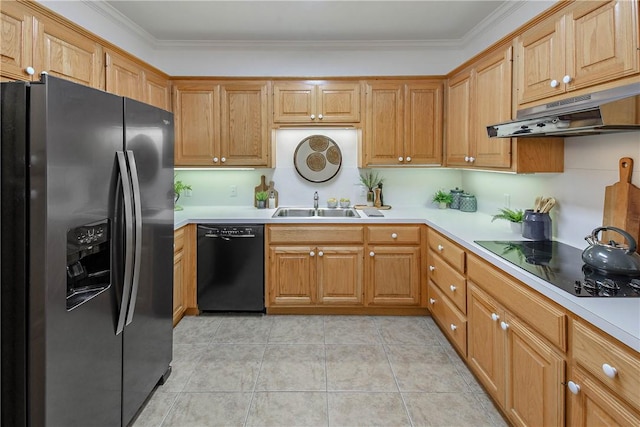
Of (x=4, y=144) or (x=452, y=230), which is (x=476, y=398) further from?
(x=4, y=144)

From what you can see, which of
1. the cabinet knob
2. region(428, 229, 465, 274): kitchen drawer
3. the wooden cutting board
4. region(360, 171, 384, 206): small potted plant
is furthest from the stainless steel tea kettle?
region(360, 171, 384, 206): small potted plant

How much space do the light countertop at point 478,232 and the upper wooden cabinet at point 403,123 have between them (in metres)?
0.54

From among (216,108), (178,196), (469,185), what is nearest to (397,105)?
(469,185)

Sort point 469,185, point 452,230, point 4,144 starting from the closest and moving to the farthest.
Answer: point 4,144
point 452,230
point 469,185

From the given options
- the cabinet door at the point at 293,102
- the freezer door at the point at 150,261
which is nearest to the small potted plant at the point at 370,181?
the cabinet door at the point at 293,102

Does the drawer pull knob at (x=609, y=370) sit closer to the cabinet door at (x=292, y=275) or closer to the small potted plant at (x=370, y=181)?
the cabinet door at (x=292, y=275)

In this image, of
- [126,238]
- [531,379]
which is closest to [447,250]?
[531,379]

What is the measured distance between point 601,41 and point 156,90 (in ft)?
10.4

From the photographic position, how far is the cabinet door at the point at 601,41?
1503mm

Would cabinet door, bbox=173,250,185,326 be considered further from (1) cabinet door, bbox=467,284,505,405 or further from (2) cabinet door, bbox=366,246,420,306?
(1) cabinet door, bbox=467,284,505,405

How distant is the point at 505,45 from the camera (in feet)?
7.93

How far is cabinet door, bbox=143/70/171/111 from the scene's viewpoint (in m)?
3.10

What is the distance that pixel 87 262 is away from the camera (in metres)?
1.54

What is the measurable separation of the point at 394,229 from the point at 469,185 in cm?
108
